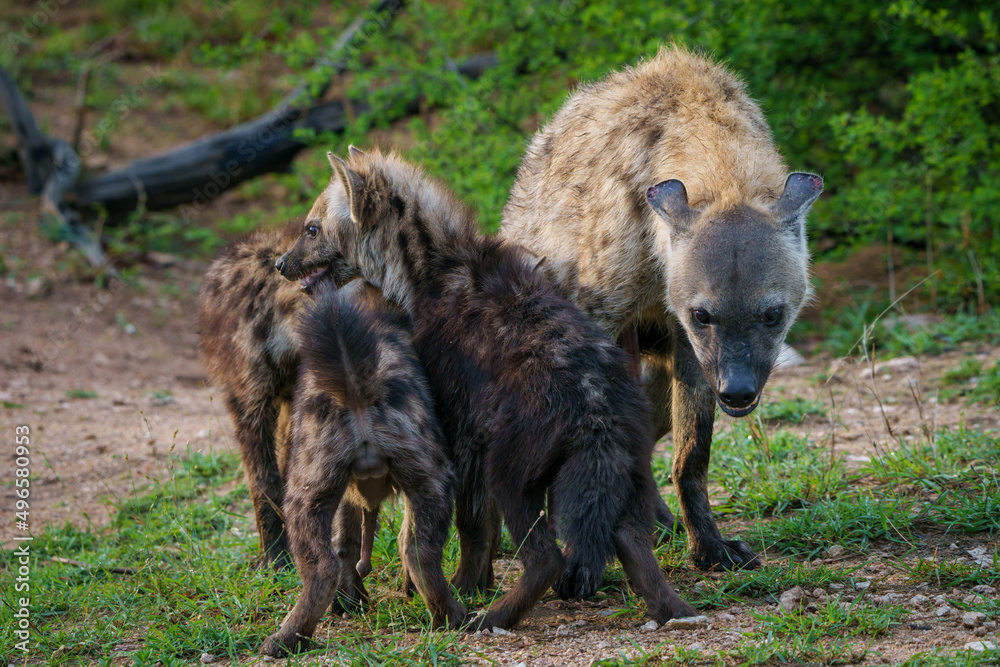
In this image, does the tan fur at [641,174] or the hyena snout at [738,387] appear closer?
the hyena snout at [738,387]

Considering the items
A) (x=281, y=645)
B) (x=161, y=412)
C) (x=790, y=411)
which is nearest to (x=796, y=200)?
(x=790, y=411)

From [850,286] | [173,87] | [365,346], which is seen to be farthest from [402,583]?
[173,87]

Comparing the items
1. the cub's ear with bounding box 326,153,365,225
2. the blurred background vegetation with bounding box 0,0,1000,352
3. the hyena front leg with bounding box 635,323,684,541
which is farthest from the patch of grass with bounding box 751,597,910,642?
the blurred background vegetation with bounding box 0,0,1000,352

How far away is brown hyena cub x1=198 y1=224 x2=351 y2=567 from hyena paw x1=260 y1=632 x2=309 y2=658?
0.89 meters

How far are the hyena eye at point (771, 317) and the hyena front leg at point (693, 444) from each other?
21.4 inches

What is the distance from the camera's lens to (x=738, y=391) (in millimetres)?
3062

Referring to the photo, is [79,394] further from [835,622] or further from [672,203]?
[835,622]

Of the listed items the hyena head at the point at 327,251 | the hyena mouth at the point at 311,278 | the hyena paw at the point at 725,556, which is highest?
the hyena head at the point at 327,251

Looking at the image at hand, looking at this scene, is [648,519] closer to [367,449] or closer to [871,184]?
[367,449]

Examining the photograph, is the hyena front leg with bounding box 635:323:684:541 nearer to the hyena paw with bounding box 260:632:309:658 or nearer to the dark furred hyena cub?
the dark furred hyena cub

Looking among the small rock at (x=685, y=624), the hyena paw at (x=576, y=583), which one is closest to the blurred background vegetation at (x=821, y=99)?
the hyena paw at (x=576, y=583)

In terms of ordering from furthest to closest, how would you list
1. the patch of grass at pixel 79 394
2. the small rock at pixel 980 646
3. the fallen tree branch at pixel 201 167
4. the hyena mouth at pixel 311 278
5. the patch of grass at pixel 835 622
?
the fallen tree branch at pixel 201 167 < the patch of grass at pixel 79 394 < the hyena mouth at pixel 311 278 < the patch of grass at pixel 835 622 < the small rock at pixel 980 646

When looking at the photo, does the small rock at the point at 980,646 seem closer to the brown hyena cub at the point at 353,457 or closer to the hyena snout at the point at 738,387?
the hyena snout at the point at 738,387

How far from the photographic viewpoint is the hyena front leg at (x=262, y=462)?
12.8 feet
